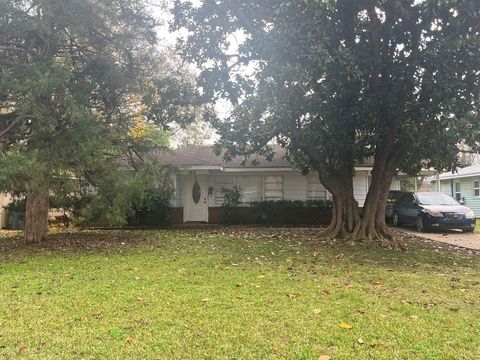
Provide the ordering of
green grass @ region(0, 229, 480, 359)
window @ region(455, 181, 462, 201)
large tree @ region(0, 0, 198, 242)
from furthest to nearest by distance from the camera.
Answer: window @ region(455, 181, 462, 201) → large tree @ region(0, 0, 198, 242) → green grass @ region(0, 229, 480, 359)

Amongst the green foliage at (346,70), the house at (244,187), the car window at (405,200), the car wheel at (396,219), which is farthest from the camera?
the house at (244,187)

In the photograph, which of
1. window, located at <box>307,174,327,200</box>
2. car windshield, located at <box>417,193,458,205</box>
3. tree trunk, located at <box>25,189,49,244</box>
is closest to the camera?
tree trunk, located at <box>25,189,49,244</box>

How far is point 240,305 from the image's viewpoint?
19.0 feet

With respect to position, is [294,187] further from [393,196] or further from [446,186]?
[446,186]

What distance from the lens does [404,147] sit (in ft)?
38.7

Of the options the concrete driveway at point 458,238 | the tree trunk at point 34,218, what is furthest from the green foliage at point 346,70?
the tree trunk at point 34,218

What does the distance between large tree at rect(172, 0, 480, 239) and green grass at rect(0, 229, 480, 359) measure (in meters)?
A: 2.87

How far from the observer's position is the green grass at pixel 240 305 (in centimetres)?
430

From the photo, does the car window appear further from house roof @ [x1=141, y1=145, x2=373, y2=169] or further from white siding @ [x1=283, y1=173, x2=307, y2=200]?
white siding @ [x1=283, y1=173, x2=307, y2=200]

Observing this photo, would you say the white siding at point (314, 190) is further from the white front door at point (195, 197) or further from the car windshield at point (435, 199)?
the white front door at point (195, 197)

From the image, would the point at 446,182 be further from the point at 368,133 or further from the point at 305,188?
the point at 368,133

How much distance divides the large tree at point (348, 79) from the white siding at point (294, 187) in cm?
698

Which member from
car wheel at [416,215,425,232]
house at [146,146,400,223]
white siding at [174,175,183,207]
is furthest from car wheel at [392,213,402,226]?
white siding at [174,175,183,207]

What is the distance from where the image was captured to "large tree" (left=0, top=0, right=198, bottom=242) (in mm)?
10070
